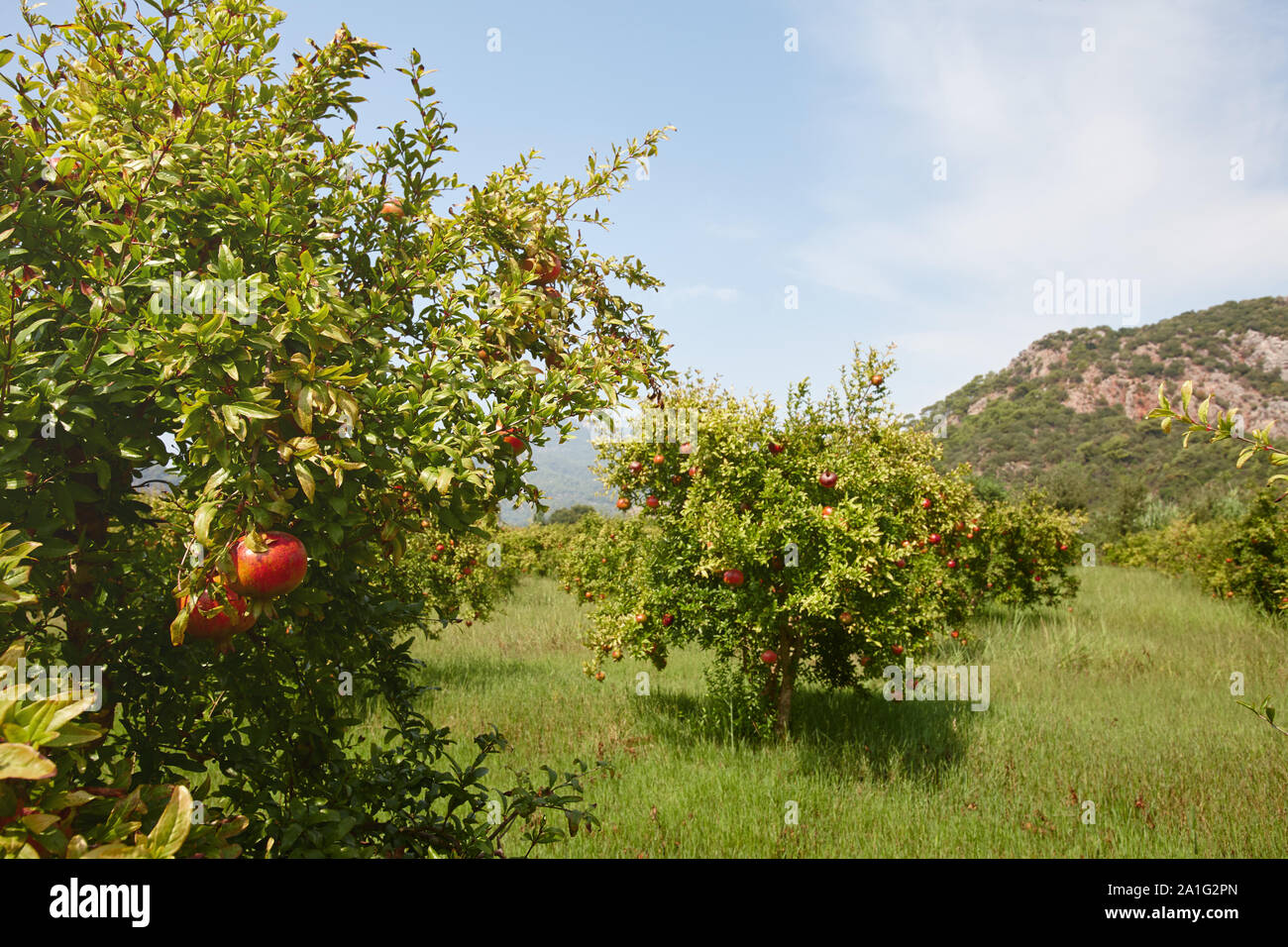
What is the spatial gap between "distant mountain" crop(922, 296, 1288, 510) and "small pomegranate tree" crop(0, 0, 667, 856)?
42746 mm

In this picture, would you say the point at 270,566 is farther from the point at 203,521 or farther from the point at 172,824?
the point at 172,824

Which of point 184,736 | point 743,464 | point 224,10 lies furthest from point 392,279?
point 743,464

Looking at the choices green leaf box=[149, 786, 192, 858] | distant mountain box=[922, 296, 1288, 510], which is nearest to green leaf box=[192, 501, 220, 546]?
green leaf box=[149, 786, 192, 858]

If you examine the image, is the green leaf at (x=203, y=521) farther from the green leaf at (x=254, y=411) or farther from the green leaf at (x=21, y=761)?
the green leaf at (x=21, y=761)

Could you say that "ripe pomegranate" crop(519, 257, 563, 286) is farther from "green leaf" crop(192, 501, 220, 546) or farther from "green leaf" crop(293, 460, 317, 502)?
"green leaf" crop(192, 501, 220, 546)

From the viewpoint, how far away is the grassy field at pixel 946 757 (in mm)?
4723

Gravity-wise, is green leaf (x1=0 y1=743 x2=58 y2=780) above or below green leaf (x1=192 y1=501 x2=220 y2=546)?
below

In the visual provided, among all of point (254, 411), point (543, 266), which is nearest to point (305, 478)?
point (254, 411)

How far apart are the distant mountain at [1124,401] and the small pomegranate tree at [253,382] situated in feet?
140

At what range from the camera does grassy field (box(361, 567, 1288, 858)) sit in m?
4.72

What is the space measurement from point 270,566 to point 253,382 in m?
0.47

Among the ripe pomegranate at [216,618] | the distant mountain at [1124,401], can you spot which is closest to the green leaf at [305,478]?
the ripe pomegranate at [216,618]
